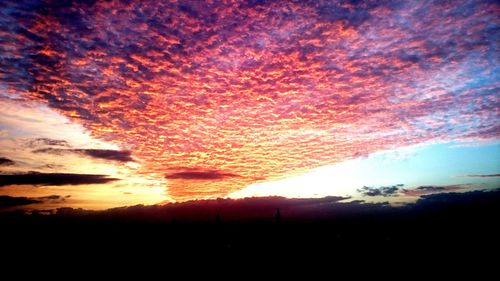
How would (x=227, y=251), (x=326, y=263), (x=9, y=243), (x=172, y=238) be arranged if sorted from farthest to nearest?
(x=172, y=238) → (x=227, y=251) → (x=9, y=243) → (x=326, y=263)

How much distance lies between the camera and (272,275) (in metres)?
60.4

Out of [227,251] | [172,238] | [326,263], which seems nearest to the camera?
[326,263]

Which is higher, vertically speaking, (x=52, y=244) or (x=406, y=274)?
(x=52, y=244)

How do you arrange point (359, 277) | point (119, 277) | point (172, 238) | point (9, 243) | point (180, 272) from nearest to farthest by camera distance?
point (359, 277)
point (119, 277)
point (180, 272)
point (9, 243)
point (172, 238)

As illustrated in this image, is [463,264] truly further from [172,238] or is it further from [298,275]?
[172,238]

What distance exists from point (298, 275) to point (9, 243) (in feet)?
289

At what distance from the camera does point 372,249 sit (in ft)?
317

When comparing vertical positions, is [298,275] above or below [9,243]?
below

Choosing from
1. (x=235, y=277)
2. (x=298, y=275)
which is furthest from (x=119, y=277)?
(x=298, y=275)

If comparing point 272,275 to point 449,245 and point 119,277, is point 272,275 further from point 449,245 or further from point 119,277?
point 449,245

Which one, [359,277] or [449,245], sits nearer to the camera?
[359,277]

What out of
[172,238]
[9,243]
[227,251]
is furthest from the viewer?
[172,238]

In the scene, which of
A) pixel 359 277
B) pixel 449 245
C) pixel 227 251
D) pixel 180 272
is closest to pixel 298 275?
pixel 359 277

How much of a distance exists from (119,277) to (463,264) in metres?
74.7
